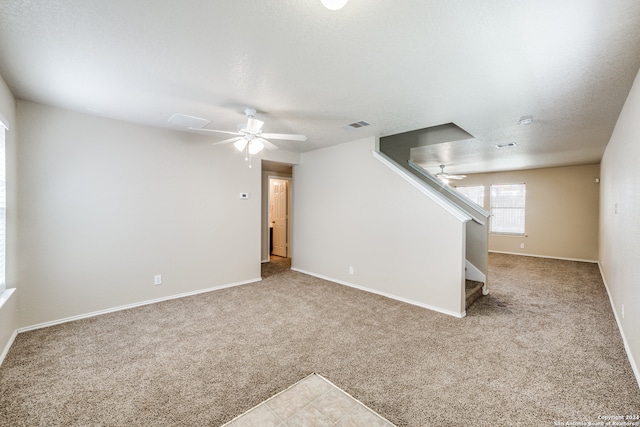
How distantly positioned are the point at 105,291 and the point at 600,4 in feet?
17.3

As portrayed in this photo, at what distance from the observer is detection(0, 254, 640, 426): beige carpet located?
1.87m

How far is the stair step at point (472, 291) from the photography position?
3.78 meters

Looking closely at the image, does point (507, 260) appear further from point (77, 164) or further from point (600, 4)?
point (77, 164)

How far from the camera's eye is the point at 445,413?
1.84 metres

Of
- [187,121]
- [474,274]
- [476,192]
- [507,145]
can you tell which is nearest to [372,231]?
[474,274]

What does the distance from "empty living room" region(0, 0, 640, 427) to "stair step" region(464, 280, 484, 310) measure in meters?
0.04

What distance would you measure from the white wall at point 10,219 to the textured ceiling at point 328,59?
248 millimetres

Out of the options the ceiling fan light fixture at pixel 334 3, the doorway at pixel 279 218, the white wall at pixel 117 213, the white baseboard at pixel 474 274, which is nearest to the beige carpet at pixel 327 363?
the white wall at pixel 117 213

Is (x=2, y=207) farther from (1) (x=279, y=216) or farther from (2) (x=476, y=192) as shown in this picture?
(2) (x=476, y=192)

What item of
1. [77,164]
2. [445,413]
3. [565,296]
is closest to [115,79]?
[77,164]

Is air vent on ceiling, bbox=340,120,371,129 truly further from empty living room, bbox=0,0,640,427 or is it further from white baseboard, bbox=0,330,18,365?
white baseboard, bbox=0,330,18,365

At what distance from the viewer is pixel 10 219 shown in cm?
281

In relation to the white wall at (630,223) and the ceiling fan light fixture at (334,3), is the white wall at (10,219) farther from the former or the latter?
the white wall at (630,223)

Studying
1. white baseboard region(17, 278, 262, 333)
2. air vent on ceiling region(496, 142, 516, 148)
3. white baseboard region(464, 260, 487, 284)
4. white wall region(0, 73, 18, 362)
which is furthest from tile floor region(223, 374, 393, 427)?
air vent on ceiling region(496, 142, 516, 148)
